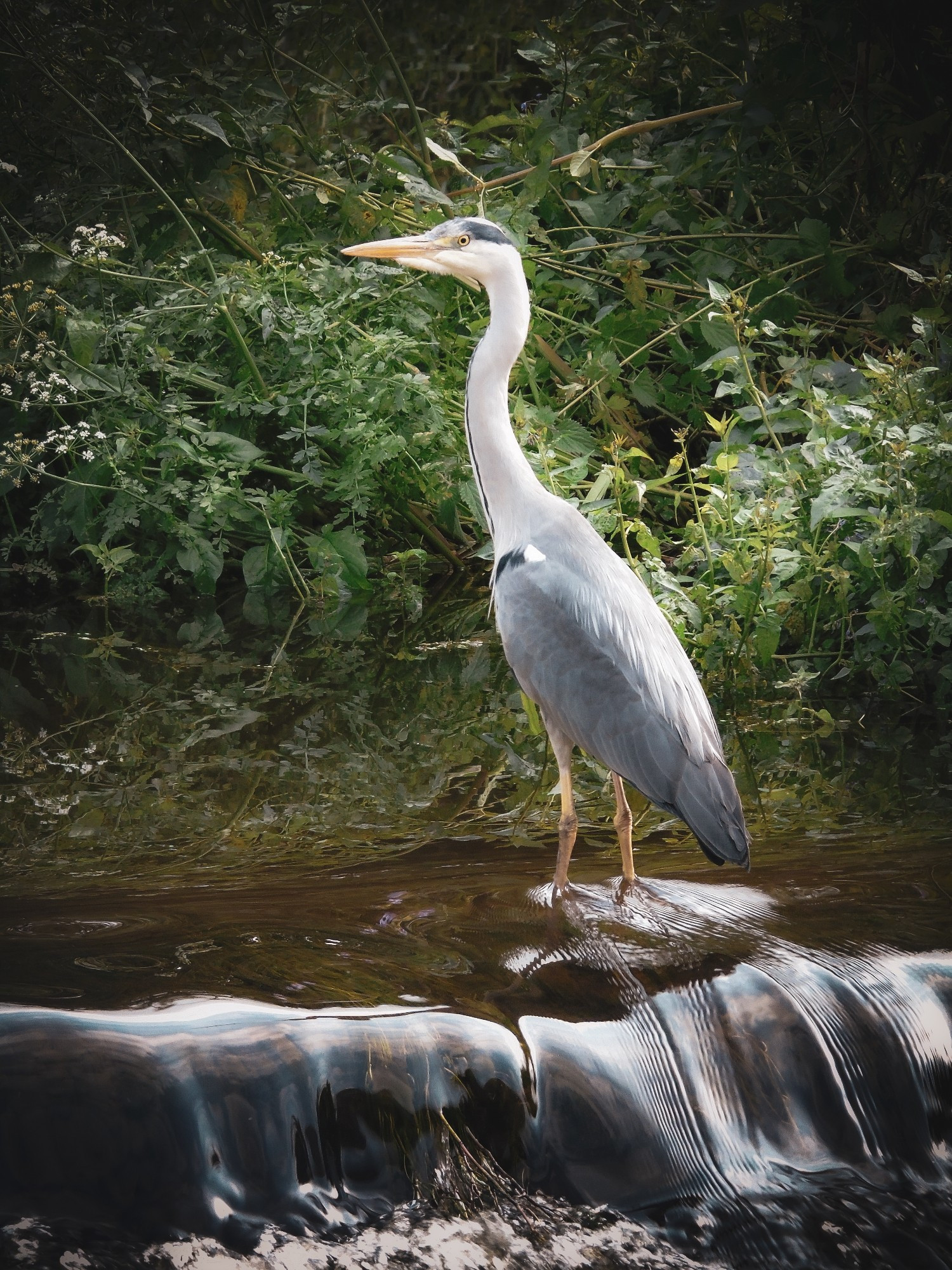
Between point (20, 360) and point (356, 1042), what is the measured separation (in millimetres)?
4457

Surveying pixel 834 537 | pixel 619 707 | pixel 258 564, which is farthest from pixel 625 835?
pixel 258 564

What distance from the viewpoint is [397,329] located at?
6043 millimetres

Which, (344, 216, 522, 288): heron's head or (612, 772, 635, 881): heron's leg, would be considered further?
(344, 216, 522, 288): heron's head

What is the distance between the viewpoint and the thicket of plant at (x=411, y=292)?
17.9 feet

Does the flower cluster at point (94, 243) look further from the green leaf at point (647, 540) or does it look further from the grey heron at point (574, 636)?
the green leaf at point (647, 540)

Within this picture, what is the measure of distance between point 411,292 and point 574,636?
10.7ft

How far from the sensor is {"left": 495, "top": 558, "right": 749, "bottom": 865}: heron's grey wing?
2.96 metres

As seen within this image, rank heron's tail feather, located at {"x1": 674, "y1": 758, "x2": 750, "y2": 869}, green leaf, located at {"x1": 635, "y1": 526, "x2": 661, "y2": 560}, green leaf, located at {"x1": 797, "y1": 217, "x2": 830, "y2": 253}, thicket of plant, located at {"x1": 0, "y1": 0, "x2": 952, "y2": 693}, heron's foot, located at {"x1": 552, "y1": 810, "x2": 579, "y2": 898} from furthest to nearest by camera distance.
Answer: green leaf, located at {"x1": 797, "y1": 217, "x2": 830, "y2": 253} < thicket of plant, located at {"x1": 0, "y1": 0, "x2": 952, "y2": 693} < green leaf, located at {"x1": 635, "y1": 526, "x2": 661, "y2": 560} < heron's foot, located at {"x1": 552, "y1": 810, "x2": 579, "y2": 898} < heron's tail feather, located at {"x1": 674, "y1": 758, "x2": 750, "y2": 869}

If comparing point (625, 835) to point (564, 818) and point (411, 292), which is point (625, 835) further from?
point (411, 292)

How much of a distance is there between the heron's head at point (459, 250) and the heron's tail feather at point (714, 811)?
61.2 inches

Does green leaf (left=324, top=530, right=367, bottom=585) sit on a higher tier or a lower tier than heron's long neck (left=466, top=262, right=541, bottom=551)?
lower

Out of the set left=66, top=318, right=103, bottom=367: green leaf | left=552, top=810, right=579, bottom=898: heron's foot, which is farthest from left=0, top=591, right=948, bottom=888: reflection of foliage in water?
left=66, top=318, right=103, bottom=367: green leaf

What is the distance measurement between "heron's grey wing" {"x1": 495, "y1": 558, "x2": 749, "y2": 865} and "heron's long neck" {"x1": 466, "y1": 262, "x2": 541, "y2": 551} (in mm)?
313

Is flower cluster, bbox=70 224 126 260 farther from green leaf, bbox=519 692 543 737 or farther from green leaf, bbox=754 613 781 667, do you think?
green leaf, bbox=754 613 781 667
